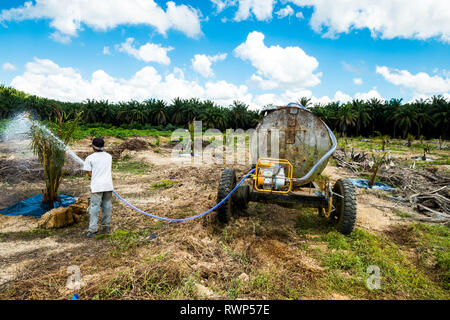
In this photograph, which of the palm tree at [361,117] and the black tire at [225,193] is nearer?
the black tire at [225,193]

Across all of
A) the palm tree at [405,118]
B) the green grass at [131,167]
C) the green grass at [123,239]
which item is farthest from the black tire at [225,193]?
the palm tree at [405,118]

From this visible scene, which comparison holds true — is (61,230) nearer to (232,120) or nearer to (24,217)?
(24,217)

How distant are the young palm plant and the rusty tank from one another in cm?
471

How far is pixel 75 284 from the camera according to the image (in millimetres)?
2953

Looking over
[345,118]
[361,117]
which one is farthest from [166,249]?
[361,117]

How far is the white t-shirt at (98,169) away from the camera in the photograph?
14.3 ft

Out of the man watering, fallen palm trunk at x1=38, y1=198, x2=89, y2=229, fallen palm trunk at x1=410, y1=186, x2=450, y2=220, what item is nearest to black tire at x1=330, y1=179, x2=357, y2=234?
fallen palm trunk at x1=410, y1=186, x2=450, y2=220

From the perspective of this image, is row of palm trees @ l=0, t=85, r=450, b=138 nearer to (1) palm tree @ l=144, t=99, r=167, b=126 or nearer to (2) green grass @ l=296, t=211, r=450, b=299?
(1) palm tree @ l=144, t=99, r=167, b=126

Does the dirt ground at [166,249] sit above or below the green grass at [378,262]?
above

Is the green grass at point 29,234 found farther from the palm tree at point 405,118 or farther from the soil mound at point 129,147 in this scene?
the palm tree at point 405,118

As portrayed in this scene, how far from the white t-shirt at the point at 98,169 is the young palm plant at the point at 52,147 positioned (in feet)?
7.08

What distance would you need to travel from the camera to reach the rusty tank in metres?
5.25

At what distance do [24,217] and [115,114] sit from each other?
61.6 meters
